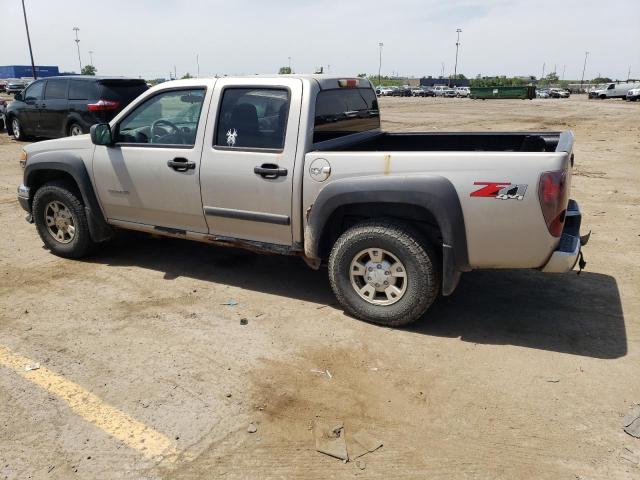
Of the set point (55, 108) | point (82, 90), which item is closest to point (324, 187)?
point (82, 90)

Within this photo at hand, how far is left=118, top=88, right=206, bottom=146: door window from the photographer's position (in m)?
4.54

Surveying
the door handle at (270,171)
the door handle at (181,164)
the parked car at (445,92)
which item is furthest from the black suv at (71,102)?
the parked car at (445,92)

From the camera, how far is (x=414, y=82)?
13138 centimetres

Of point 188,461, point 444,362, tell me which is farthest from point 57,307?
point 444,362

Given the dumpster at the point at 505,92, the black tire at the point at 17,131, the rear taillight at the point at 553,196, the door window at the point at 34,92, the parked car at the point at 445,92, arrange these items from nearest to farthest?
the rear taillight at the point at 553,196, the door window at the point at 34,92, the black tire at the point at 17,131, the dumpster at the point at 505,92, the parked car at the point at 445,92

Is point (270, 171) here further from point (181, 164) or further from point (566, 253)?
point (566, 253)

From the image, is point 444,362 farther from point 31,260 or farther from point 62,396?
point 31,260

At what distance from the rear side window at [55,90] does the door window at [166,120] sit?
967 centimetres

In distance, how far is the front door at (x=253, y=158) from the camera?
409 centimetres

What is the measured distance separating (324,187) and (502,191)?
4.07ft

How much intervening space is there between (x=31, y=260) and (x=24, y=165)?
0.98 m

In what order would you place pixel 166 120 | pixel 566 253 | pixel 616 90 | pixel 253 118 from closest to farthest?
pixel 566 253 < pixel 253 118 < pixel 166 120 < pixel 616 90

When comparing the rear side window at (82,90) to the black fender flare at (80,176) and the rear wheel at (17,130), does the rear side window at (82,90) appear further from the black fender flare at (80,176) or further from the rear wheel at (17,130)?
the black fender flare at (80,176)

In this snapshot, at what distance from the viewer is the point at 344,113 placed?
4.65 m
